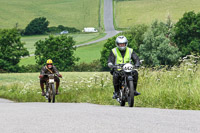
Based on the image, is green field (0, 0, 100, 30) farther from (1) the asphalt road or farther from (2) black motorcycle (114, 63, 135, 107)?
(1) the asphalt road

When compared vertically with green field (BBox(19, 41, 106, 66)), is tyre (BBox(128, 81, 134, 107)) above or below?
above

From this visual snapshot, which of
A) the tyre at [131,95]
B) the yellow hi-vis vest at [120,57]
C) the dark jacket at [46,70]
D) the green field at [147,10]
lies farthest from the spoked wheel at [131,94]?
the green field at [147,10]

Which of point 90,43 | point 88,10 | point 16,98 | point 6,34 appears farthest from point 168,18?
point 16,98

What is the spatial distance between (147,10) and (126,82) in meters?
113

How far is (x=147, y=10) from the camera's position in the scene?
121625 mm

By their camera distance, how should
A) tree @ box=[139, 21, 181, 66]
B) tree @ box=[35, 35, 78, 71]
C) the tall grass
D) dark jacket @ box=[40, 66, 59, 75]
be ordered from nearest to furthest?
the tall grass, dark jacket @ box=[40, 66, 59, 75], tree @ box=[139, 21, 181, 66], tree @ box=[35, 35, 78, 71]

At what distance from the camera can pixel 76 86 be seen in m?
16.5

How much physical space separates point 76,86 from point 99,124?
10.5 meters

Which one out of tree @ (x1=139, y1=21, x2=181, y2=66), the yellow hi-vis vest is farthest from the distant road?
the yellow hi-vis vest

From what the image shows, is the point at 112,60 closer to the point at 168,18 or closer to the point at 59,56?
the point at 59,56

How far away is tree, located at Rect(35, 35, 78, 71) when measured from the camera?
82.4 meters

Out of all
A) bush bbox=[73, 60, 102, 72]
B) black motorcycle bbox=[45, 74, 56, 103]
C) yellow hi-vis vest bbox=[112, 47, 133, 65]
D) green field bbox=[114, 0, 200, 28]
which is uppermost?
green field bbox=[114, 0, 200, 28]

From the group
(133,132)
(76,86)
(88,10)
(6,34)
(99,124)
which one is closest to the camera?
(133,132)

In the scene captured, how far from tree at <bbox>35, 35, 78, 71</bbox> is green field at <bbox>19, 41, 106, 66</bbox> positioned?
2025 mm
